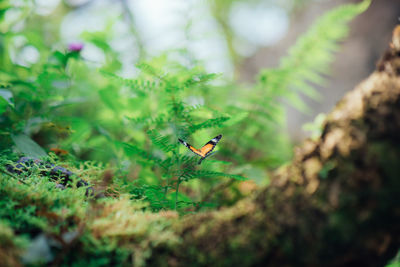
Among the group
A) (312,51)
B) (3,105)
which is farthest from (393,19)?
(3,105)

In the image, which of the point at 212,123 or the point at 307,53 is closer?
the point at 212,123

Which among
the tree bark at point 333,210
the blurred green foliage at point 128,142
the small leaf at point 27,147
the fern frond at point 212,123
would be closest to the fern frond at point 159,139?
the blurred green foliage at point 128,142

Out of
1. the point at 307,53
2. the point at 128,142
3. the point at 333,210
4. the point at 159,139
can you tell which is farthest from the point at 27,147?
the point at 307,53

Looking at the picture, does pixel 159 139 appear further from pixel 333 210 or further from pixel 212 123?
pixel 333 210

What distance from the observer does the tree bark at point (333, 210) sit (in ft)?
2.41

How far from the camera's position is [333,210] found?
2.48 ft

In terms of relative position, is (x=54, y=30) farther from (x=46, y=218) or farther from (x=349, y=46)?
(x=349, y=46)

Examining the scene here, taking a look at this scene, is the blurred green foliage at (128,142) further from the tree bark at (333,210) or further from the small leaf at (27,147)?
the tree bark at (333,210)

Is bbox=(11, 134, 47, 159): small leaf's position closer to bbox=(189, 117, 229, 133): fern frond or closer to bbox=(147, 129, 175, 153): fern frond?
bbox=(147, 129, 175, 153): fern frond

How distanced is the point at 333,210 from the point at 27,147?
151cm

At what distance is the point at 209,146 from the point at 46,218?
68 centimetres

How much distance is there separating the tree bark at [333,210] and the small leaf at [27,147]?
0.91 meters

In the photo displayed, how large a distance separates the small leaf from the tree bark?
2.97ft

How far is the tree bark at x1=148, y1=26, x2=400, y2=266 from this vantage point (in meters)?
0.73
